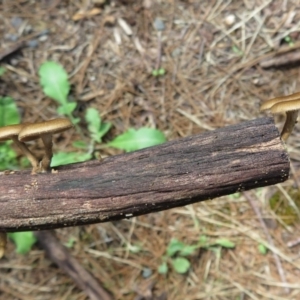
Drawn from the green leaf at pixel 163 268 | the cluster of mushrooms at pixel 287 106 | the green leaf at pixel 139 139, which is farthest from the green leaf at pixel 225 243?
the cluster of mushrooms at pixel 287 106

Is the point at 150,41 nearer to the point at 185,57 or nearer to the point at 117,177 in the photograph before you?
the point at 185,57

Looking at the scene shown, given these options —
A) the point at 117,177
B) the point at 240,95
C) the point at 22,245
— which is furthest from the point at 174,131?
the point at 117,177

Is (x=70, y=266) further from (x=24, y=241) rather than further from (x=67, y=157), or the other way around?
(x=67, y=157)

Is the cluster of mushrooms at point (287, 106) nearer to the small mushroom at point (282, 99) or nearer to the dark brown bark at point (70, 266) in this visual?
the small mushroom at point (282, 99)

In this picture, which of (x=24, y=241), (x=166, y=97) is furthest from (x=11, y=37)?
(x=24, y=241)

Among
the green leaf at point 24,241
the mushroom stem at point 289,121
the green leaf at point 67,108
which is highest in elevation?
the green leaf at point 67,108

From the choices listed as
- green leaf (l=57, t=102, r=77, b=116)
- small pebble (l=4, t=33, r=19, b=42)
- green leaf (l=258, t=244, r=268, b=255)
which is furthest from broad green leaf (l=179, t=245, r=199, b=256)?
small pebble (l=4, t=33, r=19, b=42)
